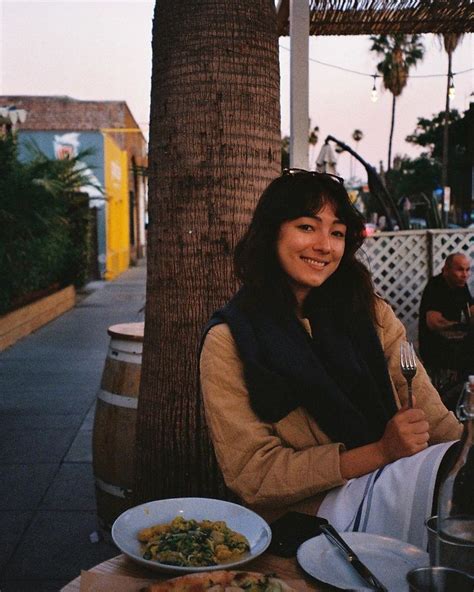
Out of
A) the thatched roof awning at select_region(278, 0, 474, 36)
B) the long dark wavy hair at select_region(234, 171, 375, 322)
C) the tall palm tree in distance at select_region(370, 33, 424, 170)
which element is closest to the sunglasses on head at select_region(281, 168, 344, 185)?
the long dark wavy hair at select_region(234, 171, 375, 322)

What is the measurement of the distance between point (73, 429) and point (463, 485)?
17.5 feet

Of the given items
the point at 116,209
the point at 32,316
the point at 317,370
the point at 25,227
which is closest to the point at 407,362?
the point at 317,370

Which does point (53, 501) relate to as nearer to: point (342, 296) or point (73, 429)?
point (73, 429)

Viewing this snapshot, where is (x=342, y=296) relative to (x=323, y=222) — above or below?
below

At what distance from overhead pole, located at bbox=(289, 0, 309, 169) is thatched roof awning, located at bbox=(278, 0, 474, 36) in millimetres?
620

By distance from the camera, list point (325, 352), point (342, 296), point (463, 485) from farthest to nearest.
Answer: point (342, 296) → point (325, 352) → point (463, 485)

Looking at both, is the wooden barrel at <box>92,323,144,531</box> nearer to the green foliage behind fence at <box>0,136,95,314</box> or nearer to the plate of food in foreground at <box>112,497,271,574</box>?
the plate of food in foreground at <box>112,497,271,574</box>

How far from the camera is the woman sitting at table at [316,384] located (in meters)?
2.00

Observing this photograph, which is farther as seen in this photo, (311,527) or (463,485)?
(311,527)

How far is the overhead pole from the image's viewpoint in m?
4.92

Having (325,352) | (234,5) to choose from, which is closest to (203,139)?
(234,5)

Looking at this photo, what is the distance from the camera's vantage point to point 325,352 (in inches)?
92.9

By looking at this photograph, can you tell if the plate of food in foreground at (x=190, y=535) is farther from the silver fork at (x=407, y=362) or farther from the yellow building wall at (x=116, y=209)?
the yellow building wall at (x=116, y=209)

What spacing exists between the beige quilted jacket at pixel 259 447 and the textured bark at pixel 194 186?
0.92 meters
